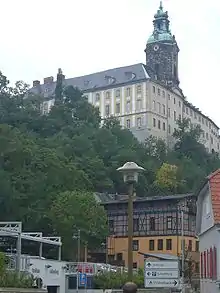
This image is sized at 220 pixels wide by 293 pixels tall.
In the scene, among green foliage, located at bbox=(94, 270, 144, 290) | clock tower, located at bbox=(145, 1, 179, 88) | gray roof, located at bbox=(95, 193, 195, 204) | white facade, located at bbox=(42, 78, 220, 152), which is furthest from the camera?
clock tower, located at bbox=(145, 1, 179, 88)

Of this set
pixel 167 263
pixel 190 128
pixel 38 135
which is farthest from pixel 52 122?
→ pixel 167 263

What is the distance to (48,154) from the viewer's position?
7156 cm

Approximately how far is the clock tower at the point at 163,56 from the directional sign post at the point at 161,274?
111 m

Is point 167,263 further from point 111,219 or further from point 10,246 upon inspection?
point 111,219

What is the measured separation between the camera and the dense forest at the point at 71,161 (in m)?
61.1

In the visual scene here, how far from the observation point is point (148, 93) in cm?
11356

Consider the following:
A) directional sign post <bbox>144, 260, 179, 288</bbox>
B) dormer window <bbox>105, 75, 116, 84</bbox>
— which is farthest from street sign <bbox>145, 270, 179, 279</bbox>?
dormer window <bbox>105, 75, 116, 84</bbox>

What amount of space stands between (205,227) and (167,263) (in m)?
12.9

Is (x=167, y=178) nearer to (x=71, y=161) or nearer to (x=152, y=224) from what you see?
(x=71, y=161)

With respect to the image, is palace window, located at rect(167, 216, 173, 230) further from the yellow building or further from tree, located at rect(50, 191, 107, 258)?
tree, located at rect(50, 191, 107, 258)

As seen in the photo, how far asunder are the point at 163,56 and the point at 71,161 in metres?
55.3

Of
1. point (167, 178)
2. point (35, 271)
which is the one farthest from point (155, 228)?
point (35, 271)

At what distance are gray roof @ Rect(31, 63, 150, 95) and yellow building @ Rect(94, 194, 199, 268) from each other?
48.6 metres

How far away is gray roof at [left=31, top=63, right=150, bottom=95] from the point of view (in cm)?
11650
